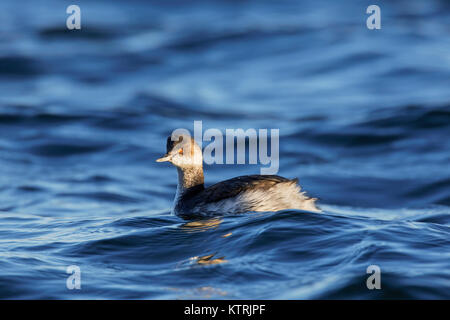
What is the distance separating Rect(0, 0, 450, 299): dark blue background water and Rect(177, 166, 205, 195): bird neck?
718 mm

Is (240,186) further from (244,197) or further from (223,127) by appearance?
(223,127)

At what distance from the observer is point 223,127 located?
18172 mm

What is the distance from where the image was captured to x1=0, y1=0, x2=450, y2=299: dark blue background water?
7637mm

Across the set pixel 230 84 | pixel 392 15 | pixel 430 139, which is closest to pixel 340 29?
pixel 392 15

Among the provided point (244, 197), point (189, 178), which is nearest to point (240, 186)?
point (244, 197)

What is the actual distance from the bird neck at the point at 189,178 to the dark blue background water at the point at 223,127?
28.3 inches

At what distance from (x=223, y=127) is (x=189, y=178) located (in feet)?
26.2

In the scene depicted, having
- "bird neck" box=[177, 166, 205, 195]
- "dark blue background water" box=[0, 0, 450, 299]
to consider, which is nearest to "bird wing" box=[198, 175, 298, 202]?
"dark blue background water" box=[0, 0, 450, 299]

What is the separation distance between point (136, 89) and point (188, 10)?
7429 mm

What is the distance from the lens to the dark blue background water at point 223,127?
25.1ft

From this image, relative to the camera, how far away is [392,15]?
26172 millimetres

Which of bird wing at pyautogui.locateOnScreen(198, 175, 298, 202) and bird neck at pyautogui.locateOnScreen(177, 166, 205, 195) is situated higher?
bird neck at pyautogui.locateOnScreen(177, 166, 205, 195)

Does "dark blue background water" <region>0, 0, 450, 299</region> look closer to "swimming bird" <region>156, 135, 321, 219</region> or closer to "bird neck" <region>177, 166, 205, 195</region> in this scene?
"swimming bird" <region>156, 135, 321, 219</region>
